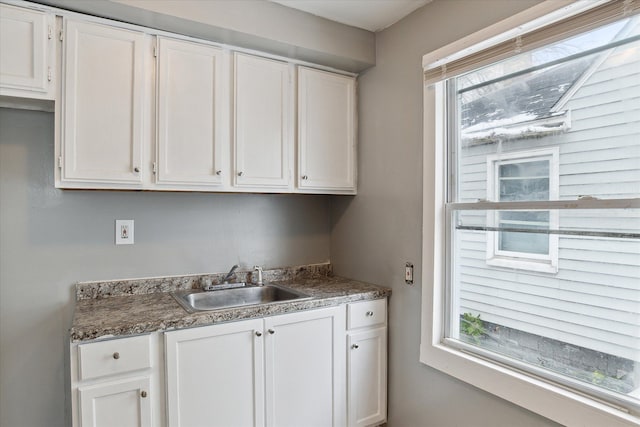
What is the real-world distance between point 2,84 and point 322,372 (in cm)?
191

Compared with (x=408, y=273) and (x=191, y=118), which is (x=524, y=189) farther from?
(x=191, y=118)

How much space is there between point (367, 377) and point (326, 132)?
1.44 m

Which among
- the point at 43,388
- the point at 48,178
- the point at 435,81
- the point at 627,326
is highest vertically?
the point at 435,81

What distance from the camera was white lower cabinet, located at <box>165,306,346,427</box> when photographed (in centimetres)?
166

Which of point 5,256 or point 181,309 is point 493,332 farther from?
point 5,256

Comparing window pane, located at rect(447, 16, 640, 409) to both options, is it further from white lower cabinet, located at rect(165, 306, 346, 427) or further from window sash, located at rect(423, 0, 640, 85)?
white lower cabinet, located at rect(165, 306, 346, 427)

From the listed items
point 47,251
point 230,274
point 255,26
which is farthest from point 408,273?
point 47,251

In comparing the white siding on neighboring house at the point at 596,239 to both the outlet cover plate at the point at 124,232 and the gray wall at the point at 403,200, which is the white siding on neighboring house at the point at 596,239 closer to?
the gray wall at the point at 403,200

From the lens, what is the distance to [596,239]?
4.61 ft

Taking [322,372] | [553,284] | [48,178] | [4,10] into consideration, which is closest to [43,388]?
[48,178]

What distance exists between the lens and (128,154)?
1.82m

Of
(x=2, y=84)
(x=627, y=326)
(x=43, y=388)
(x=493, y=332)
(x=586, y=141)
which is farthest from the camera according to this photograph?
(x=43, y=388)

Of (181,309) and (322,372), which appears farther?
(322,372)

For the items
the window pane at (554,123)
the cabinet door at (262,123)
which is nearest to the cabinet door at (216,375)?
the cabinet door at (262,123)
